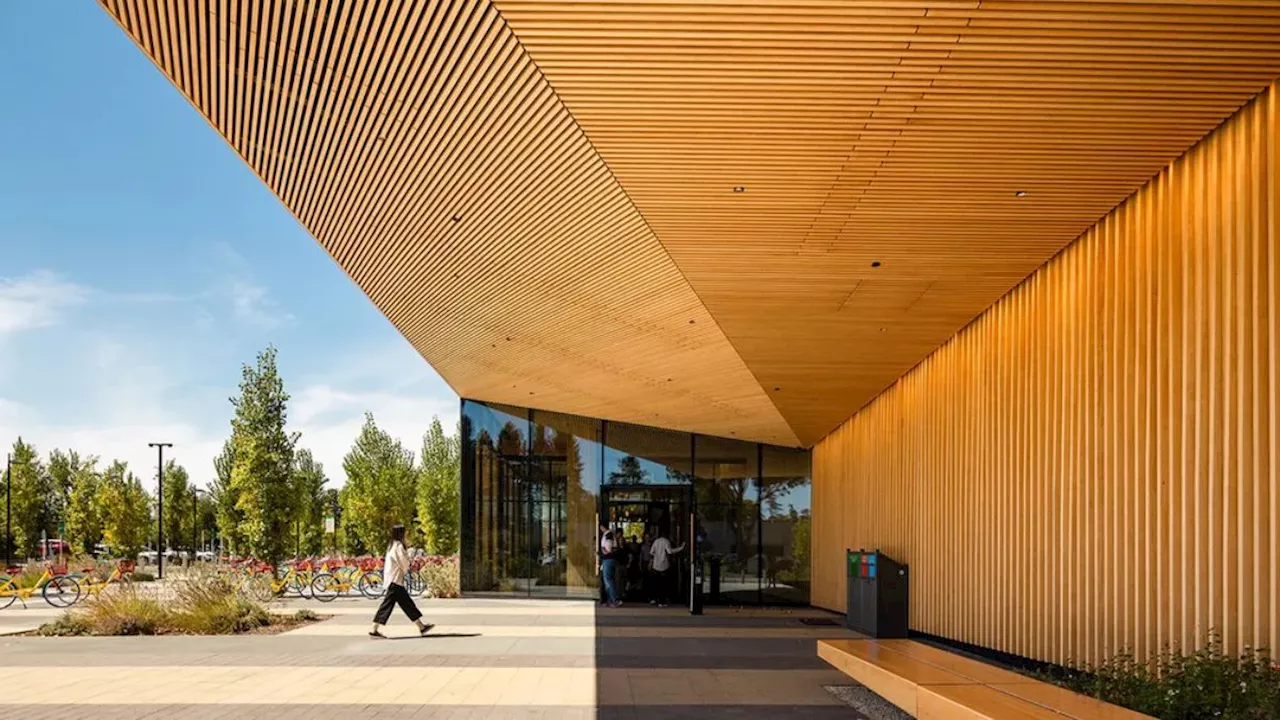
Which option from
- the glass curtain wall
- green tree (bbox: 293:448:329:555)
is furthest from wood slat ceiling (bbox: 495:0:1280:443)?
green tree (bbox: 293:448:329:555)

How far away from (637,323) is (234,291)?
2790 cm

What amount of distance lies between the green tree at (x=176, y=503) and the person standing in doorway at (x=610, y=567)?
45.4 m

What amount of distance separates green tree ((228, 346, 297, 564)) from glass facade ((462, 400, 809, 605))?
9899 mm

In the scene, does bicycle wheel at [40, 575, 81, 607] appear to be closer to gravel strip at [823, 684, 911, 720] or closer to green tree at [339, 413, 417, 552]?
green tree at [339, 413, 417, 552]

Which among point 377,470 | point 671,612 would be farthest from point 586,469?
point 377,470

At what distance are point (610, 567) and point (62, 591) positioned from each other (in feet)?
39.1

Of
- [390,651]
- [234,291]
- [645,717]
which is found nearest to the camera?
[645,717]

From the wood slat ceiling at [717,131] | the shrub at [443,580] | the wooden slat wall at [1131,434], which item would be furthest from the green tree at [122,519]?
the wooden slat wall at [1131,434]

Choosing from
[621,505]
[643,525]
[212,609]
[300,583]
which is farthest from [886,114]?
[300,583]

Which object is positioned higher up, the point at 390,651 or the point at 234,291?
the point at 234,291

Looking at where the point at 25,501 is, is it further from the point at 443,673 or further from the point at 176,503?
the point at 443,673

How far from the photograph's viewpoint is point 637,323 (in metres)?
13.9

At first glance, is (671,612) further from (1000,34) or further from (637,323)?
(1000,34)

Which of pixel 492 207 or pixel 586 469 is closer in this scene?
pixel 492 207
